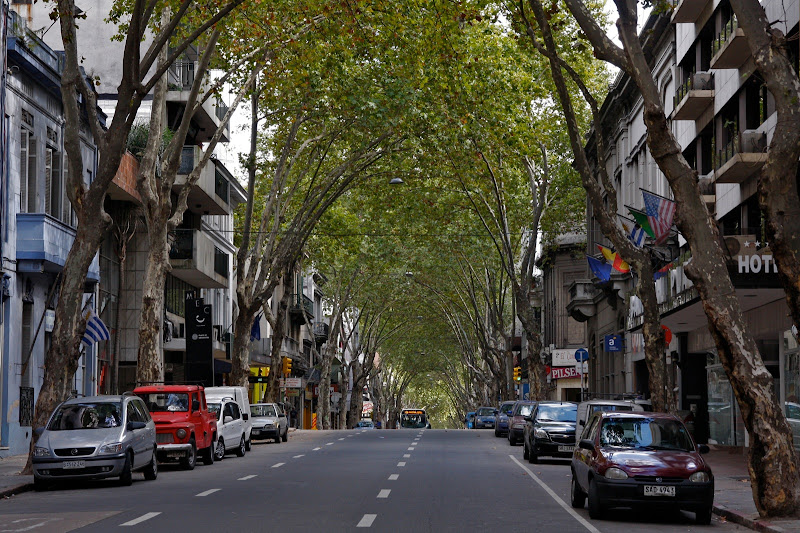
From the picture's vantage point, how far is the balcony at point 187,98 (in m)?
45.1

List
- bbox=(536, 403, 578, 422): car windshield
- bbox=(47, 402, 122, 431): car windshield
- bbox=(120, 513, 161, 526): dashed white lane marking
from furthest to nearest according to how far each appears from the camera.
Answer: bbox=(536, 403, 578, 422): car windshield, bbox=(47, 402, 122, 431): car windshield, bbox=(120, 513, 161, 526): dashed white lane marking

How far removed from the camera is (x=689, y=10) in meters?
33.5

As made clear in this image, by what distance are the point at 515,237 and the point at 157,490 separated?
40.3 meters

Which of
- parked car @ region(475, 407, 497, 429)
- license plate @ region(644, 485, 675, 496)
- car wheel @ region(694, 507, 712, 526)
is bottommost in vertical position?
Answer: parked car @ region(475, 407, 497, 429)

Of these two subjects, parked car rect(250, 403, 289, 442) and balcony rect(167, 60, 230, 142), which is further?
balcony rect(167, 60, 230, 142)

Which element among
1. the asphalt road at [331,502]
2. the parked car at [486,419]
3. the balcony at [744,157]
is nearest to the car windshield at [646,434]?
the asphalt road at [331,502]

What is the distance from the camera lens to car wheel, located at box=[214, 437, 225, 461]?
30.7 m

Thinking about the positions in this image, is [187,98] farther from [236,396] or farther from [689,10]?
[689,10]

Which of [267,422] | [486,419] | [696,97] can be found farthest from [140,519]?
[486,419]

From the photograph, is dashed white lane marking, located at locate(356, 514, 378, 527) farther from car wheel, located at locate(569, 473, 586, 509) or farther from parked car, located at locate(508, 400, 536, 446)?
parked car, located at locate(508, 400, 536, 446)

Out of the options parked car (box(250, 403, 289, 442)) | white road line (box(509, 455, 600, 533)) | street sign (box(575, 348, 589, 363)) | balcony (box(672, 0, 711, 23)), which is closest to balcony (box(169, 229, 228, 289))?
parked car (box(250, 403, 289, 442))

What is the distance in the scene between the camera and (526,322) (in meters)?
45.4

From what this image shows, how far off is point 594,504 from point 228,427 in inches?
688

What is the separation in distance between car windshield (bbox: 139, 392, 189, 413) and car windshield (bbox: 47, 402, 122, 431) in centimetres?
492
